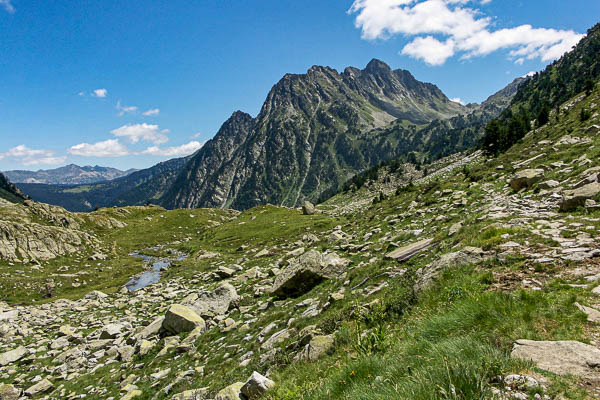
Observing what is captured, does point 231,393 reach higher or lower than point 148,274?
higher

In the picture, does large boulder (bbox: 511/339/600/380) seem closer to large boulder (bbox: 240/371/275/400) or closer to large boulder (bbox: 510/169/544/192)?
large boulder (bbox: 240/371/275/400)

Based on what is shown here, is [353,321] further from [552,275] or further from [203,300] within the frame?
[203,300]

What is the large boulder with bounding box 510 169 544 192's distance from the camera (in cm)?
1914

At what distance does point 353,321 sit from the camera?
27.7ft

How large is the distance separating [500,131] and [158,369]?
74.4 metres

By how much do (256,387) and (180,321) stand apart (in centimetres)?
1267

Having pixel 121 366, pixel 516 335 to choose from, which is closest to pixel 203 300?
pixel 121 366

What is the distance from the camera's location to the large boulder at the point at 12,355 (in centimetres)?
1822

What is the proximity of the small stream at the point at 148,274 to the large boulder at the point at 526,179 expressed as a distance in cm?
4664

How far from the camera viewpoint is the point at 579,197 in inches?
462

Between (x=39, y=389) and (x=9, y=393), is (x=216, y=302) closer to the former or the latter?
(x=39, y=389)

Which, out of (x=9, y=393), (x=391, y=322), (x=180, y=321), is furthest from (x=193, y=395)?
(x=9, y=393)

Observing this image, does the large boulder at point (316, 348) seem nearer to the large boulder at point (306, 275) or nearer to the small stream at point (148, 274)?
the large boulder at point (306, 275)

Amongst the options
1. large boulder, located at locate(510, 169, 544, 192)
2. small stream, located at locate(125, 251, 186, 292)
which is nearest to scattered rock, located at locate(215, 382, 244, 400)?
large boulder, located at locate(510, 169, 544, 192)
